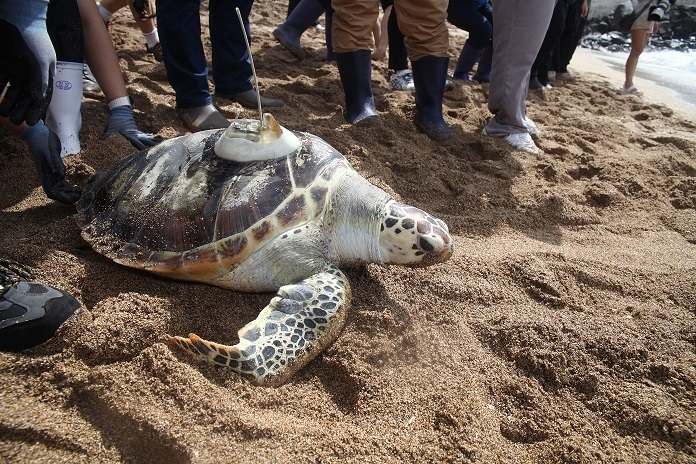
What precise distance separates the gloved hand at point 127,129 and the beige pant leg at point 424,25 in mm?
1871

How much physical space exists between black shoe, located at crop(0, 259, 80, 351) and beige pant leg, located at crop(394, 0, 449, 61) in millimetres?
2716

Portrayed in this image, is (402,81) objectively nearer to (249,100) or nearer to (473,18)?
(473,18)

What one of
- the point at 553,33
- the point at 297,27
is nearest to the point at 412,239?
the point at 297,27

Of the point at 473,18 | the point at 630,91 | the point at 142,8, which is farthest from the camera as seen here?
the point at 630,91

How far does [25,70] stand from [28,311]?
1.00 meters

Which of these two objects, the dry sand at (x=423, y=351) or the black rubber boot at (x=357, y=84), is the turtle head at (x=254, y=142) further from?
the black rubber boot at (x=357, y=84)

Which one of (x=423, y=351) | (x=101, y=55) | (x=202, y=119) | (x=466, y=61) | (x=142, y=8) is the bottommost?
(x=423, y=351)

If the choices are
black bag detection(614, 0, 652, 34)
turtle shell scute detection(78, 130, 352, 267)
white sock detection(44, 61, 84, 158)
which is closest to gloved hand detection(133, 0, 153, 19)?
white sock detection(44, 61, 84, 158)

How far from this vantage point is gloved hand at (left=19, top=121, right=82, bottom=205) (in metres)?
1.91

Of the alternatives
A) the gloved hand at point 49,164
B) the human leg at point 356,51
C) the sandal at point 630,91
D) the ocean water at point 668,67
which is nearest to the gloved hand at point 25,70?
the gloved hand at point 49,164

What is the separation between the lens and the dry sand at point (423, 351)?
3.62 ft

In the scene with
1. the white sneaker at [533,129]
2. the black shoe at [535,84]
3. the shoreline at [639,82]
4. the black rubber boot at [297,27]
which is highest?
the black rubber boot at [297,27]

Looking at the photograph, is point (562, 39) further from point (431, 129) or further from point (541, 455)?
point (541, 455)

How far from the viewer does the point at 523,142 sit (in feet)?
10.2
